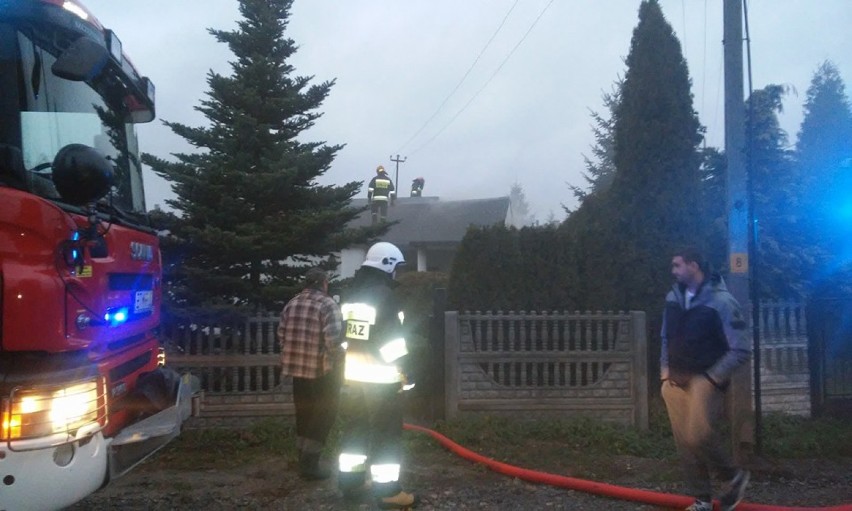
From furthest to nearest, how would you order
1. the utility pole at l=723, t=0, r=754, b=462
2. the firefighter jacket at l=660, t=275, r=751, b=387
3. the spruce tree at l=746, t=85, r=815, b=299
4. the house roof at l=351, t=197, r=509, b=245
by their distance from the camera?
the house roof at l=351, t=197, r=509, b=245
the spruce tree at l=746, t=85, r=815, b=299
the utility pole at l=723, t=0, r=754, b=462
the firefighter jacket at l=660, t=275, r=751, b=387

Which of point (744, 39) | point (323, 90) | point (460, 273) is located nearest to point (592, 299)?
point (460, 273)

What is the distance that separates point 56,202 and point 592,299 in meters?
6.74

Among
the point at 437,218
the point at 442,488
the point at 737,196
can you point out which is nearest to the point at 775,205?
the point at 737,196

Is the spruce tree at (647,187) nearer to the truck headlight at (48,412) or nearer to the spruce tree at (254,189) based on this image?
the spruce tree at (254,189)

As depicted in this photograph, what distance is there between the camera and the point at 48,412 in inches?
129

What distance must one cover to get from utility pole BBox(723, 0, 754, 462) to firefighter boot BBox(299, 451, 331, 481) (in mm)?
3791

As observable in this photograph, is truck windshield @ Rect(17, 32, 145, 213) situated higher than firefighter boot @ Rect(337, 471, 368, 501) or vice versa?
truck windshield @ Rect(17, 32, 145, 213)

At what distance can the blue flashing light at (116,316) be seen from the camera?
159 inches

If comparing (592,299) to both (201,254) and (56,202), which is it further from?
(56,202)

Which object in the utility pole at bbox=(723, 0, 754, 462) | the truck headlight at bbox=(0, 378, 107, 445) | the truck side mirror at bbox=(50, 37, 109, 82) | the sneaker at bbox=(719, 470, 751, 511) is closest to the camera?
the truck headlight at bbox=(0, 378, 107, 445)

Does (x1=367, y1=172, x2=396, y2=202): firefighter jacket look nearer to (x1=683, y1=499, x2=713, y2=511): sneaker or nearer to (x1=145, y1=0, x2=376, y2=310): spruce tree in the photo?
(x1=145, y1=0, x2=376, y2=310): spruce tree

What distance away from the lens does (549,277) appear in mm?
9062

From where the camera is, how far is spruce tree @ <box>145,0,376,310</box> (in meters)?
9.77

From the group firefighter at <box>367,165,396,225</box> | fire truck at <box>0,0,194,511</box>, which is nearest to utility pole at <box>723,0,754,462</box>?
fire truck at <box>0,0,194,511</box>
